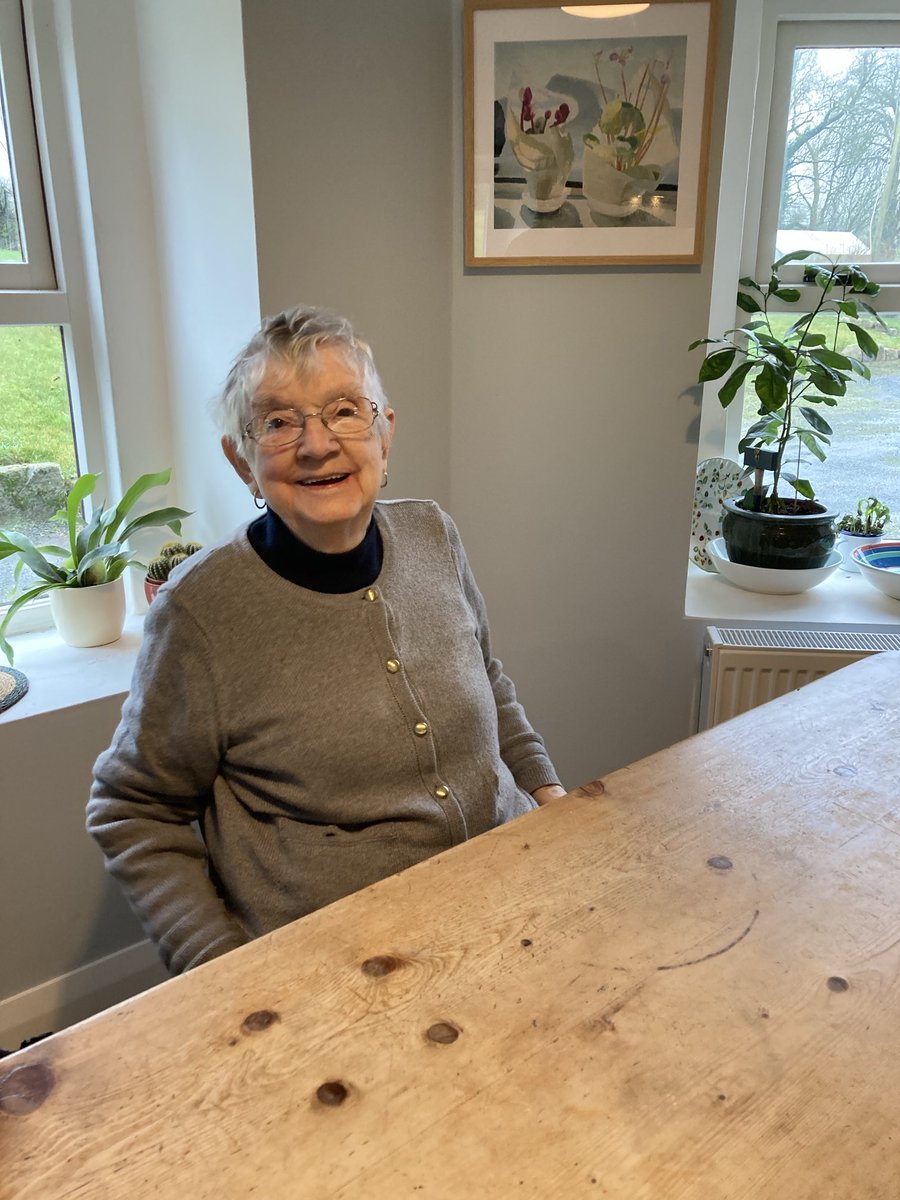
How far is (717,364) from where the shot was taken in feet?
6.15

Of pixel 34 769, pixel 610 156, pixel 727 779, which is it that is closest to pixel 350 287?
pixel 610 156

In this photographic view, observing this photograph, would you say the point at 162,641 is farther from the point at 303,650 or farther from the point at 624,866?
the point at 624,866

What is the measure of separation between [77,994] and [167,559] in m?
0.87

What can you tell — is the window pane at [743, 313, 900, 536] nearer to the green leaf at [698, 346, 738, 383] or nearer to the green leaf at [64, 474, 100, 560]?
the green leaf at [698, 346, 738, 383]

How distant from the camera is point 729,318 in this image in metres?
2.23

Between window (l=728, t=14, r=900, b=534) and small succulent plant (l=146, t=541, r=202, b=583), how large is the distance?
52.9 inches

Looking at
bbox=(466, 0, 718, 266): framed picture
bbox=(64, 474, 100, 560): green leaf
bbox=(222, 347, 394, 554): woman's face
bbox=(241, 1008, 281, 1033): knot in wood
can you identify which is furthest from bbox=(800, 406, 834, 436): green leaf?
bbox=(241, 1008, 281, 1033): knot in wood

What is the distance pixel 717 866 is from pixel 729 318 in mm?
1637

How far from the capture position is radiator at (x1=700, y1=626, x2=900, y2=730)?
6.50ft

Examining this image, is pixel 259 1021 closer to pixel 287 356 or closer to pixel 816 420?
pixel 287 356

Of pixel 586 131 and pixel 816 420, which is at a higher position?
pixel 586 131

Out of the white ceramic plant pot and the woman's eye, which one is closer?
the woman's eye

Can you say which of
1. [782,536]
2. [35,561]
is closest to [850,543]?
[782,536]

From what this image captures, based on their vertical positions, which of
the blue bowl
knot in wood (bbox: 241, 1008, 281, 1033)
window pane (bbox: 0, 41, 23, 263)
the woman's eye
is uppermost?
window pane (bbox: 0, 41, 23, 263)
